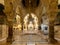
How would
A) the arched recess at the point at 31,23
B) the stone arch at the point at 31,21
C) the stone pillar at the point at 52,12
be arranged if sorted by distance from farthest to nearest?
the arched recess at the point at 31,23, the stone arch at the point at 31,21, the stone pillar at the point at 52,12

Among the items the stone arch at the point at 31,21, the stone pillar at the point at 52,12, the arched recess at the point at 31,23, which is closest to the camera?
the stone pillar at the point at 52,12

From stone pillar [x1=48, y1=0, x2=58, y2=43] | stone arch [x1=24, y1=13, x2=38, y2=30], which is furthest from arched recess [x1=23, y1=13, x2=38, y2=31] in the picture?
stone pillar [x1=48, y1=0, x2=58, y2=43]

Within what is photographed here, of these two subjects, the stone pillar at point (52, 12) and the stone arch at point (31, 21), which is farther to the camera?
the stone arch at point (31, 21)

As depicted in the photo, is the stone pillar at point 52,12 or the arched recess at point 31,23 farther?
the arched recess at point 31,23

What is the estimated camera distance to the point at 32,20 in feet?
61.1

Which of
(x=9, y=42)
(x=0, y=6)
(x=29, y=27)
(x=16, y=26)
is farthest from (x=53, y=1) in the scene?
(x=29, y=27)

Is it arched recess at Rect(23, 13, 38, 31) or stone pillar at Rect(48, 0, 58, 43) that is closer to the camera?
stone pillar at Rect(48, 0, 58, 43)

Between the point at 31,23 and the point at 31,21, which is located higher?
the point at 31,21

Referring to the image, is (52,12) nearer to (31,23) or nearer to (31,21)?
(31,21)

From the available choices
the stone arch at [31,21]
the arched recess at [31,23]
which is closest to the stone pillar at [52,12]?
the stone arch at [31,21]

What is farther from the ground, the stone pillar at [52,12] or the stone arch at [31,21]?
the stone arch at [31,21]

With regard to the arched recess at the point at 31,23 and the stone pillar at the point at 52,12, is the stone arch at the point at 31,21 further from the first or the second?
the stone pillar at the point at 52,12

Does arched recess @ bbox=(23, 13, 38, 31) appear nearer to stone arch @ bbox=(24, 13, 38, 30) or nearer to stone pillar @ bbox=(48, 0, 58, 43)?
stone arch @ bbox=(24, 13, 38, 30)

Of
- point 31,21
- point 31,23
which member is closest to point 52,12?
point 31,21
